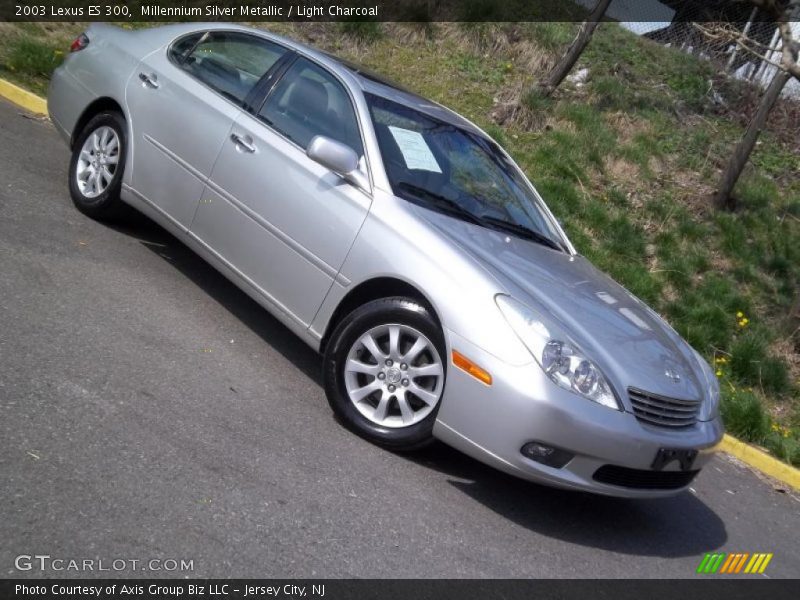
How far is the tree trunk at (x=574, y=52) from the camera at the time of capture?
11.8 m

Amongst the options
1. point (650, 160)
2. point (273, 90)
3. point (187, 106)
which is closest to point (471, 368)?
point (273, 90)

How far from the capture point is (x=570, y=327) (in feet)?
14.4

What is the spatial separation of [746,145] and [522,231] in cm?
571

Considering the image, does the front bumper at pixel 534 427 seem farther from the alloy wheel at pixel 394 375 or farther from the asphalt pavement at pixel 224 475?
the asphalt pavement at pixel 224 475

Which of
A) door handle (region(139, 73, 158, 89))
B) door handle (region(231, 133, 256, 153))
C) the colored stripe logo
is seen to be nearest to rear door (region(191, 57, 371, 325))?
door handle (region(231, 133, 256, 153))

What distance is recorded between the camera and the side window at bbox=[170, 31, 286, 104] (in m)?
5.83

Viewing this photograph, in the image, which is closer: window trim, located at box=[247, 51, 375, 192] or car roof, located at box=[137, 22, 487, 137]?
window trim, located at box=[247, 51, 375, 192]

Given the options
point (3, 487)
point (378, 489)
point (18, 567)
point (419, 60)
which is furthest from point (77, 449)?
point (419, 60)

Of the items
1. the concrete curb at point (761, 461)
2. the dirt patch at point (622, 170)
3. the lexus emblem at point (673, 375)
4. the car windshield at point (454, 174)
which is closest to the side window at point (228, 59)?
the car windshield at point (454, 174)

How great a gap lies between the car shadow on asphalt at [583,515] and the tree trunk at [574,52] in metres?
7.77

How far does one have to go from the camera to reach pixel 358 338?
4.65 m

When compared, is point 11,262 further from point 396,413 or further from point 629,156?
point 629,156

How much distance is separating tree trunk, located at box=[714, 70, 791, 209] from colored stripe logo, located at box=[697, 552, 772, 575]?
6110mm

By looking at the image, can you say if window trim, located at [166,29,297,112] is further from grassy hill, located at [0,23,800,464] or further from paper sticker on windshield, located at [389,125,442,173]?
grassy hill, located at [0,23,800,464]
